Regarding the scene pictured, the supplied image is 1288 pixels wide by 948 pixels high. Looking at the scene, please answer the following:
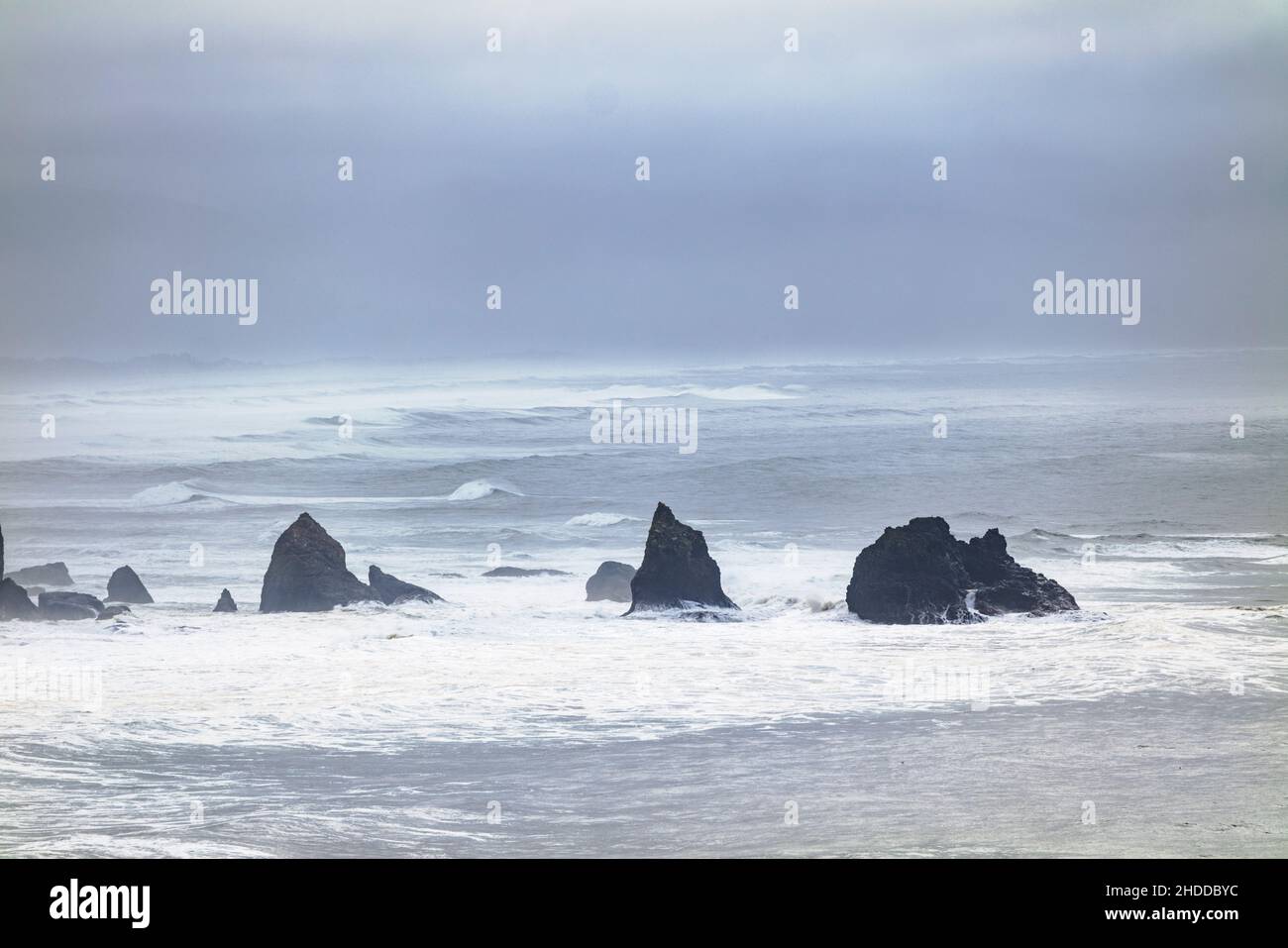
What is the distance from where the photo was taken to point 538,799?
1634 centimetres

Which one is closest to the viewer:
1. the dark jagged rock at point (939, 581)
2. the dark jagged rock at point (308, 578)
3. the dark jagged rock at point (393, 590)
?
the dark jagged rock at point (939, 581)

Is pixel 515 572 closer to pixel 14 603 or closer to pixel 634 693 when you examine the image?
pixel 14 603

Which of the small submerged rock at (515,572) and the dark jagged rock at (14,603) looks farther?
the small submerged rock at (515,572)

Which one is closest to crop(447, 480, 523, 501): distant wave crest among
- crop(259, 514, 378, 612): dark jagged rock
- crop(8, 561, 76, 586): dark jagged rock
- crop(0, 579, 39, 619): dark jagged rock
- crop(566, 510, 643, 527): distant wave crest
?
crop(566, 510, 643, 527): distant wave crest

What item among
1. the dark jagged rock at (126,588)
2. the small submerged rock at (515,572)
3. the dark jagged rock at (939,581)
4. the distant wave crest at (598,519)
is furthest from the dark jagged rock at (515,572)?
the distant wave crest at (598,519)

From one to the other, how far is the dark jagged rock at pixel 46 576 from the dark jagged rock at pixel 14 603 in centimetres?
855

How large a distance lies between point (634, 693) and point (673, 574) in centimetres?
656

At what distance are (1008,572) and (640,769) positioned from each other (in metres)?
13.0

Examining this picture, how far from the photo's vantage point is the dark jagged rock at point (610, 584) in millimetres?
32469

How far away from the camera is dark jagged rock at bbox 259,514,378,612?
30.0 meters

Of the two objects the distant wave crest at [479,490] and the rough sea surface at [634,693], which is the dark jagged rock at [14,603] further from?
the distant wave crest at [479,490]

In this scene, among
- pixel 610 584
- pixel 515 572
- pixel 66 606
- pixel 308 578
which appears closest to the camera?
pixel 66 606

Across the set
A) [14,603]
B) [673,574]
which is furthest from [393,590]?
[14,603]

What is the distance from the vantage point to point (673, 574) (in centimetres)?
2875
